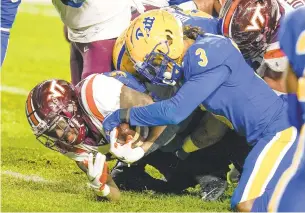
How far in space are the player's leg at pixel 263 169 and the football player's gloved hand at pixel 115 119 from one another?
747mm

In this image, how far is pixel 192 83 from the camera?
486 cm

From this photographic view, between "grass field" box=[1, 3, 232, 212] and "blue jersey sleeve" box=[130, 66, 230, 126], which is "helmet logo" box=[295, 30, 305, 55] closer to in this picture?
"blue jersey sleeve" box=[130, 66, 230, 126]

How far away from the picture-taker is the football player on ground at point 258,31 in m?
5.29

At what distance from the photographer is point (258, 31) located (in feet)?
17.3

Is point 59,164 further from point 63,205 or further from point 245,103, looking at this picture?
point 245,103

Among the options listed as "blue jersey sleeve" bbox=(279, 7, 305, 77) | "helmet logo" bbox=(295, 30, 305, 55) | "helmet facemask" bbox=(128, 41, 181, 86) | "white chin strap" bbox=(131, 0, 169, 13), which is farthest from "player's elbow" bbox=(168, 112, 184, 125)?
"white chin strap" bbox=(131, 0, 169, 13)

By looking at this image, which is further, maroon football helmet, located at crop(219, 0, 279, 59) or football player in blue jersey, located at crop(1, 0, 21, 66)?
football player in blue jersey, located at crop(1, 0, 21, 66)

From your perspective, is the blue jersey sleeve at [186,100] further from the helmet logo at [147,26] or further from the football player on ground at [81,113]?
the helmet logo at [147,26]

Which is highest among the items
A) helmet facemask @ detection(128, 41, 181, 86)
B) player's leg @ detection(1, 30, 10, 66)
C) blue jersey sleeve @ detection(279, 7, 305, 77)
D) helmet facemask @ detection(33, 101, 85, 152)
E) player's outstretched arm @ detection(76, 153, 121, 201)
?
blue jersey sleeve @ detection(279, 7, 305, 77)

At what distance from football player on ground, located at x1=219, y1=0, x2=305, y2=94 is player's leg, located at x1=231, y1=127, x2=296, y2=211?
56cm

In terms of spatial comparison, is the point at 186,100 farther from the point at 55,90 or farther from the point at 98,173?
the point at 55,90

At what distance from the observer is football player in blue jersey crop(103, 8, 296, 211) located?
4789mm

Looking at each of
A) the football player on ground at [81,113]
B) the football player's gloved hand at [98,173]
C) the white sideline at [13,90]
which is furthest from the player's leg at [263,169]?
the white sideline at [13,90]

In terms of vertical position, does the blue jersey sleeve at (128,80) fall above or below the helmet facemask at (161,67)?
below
